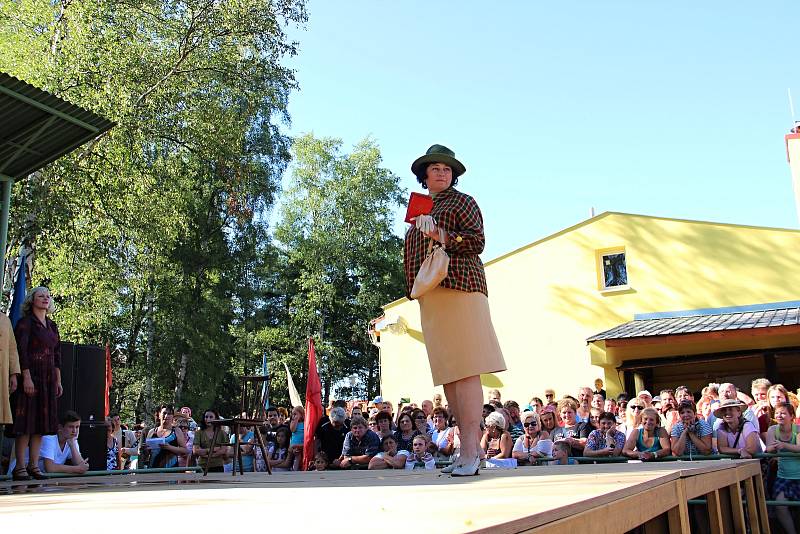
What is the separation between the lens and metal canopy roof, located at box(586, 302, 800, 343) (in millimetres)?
13180

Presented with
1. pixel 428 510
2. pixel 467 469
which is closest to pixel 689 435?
pixel 467 469

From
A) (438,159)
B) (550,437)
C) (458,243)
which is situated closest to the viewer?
(458,243)

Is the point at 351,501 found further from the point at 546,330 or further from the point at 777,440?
the point at 546,330

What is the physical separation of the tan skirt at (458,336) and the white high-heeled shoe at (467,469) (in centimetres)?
40

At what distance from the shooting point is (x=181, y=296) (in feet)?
71.7

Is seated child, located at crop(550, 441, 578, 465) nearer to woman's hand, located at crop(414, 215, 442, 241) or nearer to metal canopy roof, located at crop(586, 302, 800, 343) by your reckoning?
woman's hand, located at crop(414, 215, 442, 241)

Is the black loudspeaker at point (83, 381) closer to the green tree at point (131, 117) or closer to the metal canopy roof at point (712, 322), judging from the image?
the green tree at point (131, 117)

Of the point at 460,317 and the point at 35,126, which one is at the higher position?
the point at 35,126

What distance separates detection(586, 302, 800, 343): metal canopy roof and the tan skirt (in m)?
10.8

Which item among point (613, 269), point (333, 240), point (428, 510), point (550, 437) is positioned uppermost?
point (333, 240)

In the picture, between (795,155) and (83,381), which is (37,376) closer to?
(83,381)

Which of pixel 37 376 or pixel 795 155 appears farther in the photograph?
pixel 795 155

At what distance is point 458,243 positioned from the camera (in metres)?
3.52

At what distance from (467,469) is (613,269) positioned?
14.6m
